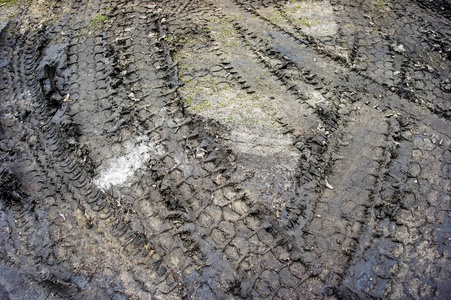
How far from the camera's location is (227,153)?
133 inches

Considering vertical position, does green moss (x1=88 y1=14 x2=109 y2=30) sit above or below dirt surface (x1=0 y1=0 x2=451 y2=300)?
above

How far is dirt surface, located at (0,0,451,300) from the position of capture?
2744 mm

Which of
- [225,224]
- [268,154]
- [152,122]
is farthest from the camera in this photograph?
[152,122]

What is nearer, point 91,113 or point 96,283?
point 96,283

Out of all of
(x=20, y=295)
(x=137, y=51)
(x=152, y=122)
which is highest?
(x=137, y=51)

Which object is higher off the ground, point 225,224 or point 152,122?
point 152,122

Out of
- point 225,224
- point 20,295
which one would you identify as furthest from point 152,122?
point 20,295

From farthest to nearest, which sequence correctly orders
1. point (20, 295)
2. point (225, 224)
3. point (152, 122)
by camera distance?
point (152, 122) → point (225, 224) → point (20, 295)

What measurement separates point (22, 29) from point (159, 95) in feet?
9.77

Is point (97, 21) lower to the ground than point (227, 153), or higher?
higher

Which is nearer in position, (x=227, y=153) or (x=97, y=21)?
(x=227, y=153)

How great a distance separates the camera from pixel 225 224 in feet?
9.64

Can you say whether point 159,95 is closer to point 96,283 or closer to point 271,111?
point 271,111

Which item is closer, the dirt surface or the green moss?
the dirt surface
